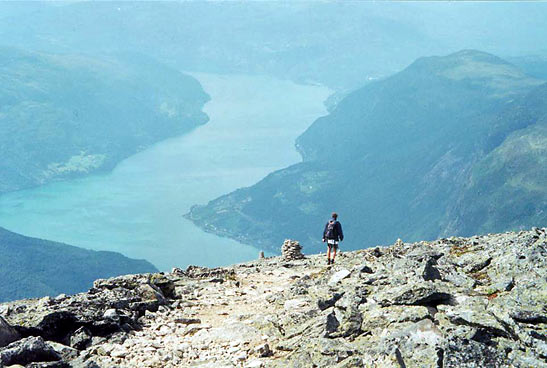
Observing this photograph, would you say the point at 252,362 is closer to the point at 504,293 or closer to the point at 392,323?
the point at 392,323

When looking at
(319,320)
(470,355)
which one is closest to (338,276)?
(319,320)

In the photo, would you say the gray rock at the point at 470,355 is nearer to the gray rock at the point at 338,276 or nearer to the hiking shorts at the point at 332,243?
the gray rock at the point at 338,276

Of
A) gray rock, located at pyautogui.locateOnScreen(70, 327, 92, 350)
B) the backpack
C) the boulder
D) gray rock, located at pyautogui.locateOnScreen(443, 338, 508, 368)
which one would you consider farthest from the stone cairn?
gray rock, located at pyautogui.locateOnScreen(443, 338, 508, 368)

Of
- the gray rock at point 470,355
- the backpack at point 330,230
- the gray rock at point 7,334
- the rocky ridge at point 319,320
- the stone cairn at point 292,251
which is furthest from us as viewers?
the stone cairn at point 292,251

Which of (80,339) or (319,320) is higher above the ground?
(319,320)

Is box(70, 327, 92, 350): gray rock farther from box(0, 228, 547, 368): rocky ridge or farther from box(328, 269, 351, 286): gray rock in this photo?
box(328, 269, 351, 286): gray rock

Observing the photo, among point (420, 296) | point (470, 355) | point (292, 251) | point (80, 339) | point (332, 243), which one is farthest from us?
point (292, 251)

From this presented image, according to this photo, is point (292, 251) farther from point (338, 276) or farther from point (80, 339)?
point (80, 339)

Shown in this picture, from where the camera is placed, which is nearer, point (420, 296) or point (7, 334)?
point (420, 296)

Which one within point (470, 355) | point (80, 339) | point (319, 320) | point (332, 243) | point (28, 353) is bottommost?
point (470, 355)

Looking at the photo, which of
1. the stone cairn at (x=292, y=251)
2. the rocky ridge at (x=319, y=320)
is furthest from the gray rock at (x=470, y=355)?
the stone cairn at (x=292, y=251)
